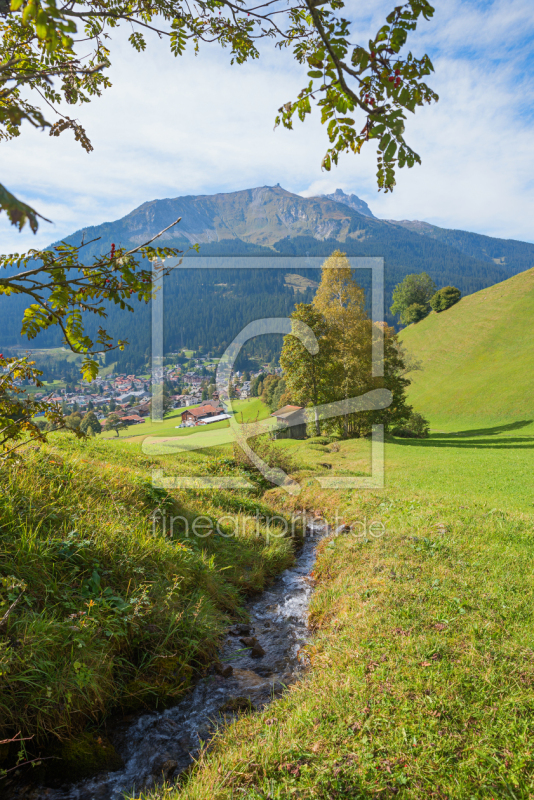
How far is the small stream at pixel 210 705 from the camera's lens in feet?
10.7

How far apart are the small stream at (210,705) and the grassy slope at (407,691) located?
1.10 feet

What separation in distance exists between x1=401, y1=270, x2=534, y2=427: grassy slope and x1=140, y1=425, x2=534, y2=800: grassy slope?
40236 mm

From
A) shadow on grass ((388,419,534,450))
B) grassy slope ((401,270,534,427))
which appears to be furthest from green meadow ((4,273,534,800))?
grassy slope ((401,270,534,427))

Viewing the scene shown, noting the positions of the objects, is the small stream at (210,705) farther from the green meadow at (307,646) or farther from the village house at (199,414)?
the village house at (199,414)

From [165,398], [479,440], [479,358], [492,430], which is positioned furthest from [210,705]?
[479,358]

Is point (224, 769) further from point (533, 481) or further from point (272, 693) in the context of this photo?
point (533, 481)

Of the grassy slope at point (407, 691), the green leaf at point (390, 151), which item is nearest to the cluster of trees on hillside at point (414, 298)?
the grassy slope at point (407, 691)

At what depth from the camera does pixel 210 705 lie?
425cm

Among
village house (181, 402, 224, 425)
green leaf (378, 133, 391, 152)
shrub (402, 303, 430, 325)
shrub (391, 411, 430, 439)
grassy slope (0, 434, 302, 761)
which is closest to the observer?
green leaf (378, 133, 391, 152)

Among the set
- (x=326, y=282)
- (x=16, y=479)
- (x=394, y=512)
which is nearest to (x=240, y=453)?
(x=394, y=512)

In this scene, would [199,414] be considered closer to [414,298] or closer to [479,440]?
[479,440]

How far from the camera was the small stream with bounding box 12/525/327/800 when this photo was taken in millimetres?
3271

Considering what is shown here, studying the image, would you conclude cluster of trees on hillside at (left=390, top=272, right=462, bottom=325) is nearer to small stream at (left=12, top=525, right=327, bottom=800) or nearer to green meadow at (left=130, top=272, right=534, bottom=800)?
green meadow at (left=130, top=272, right=534, bottom=800)

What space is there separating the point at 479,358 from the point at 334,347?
39512 mm
